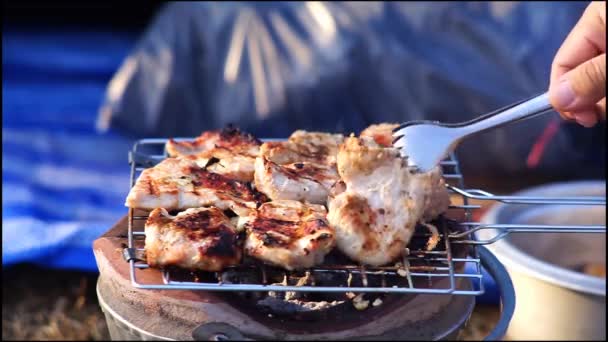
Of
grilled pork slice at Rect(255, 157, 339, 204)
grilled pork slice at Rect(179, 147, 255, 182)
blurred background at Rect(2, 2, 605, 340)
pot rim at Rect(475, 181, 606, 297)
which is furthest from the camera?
blurred background at Rect(2, 2, 605, 340)

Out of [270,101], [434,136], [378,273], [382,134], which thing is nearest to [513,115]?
[434,136]

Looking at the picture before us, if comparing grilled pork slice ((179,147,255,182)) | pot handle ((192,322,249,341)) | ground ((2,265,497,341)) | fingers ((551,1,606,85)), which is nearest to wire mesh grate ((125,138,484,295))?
pot handle ((192,322,249,341))

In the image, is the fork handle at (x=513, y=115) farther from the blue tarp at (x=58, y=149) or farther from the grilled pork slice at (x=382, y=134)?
the blue tarp at (x=58, y=149)

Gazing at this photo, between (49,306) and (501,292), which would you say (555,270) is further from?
(49,306)

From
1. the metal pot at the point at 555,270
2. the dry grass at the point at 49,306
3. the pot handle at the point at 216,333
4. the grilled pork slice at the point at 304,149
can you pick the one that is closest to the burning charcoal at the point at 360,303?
the pot handle at the point at 216,333

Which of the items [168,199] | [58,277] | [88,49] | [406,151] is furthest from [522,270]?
[88,49]

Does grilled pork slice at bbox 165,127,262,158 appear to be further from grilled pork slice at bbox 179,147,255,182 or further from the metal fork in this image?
the metal fork

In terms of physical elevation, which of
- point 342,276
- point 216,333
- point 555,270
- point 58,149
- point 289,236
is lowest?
point 555,270

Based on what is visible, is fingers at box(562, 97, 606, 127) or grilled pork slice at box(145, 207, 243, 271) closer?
grilled pork slice at box(145, 207, 243, 271)
